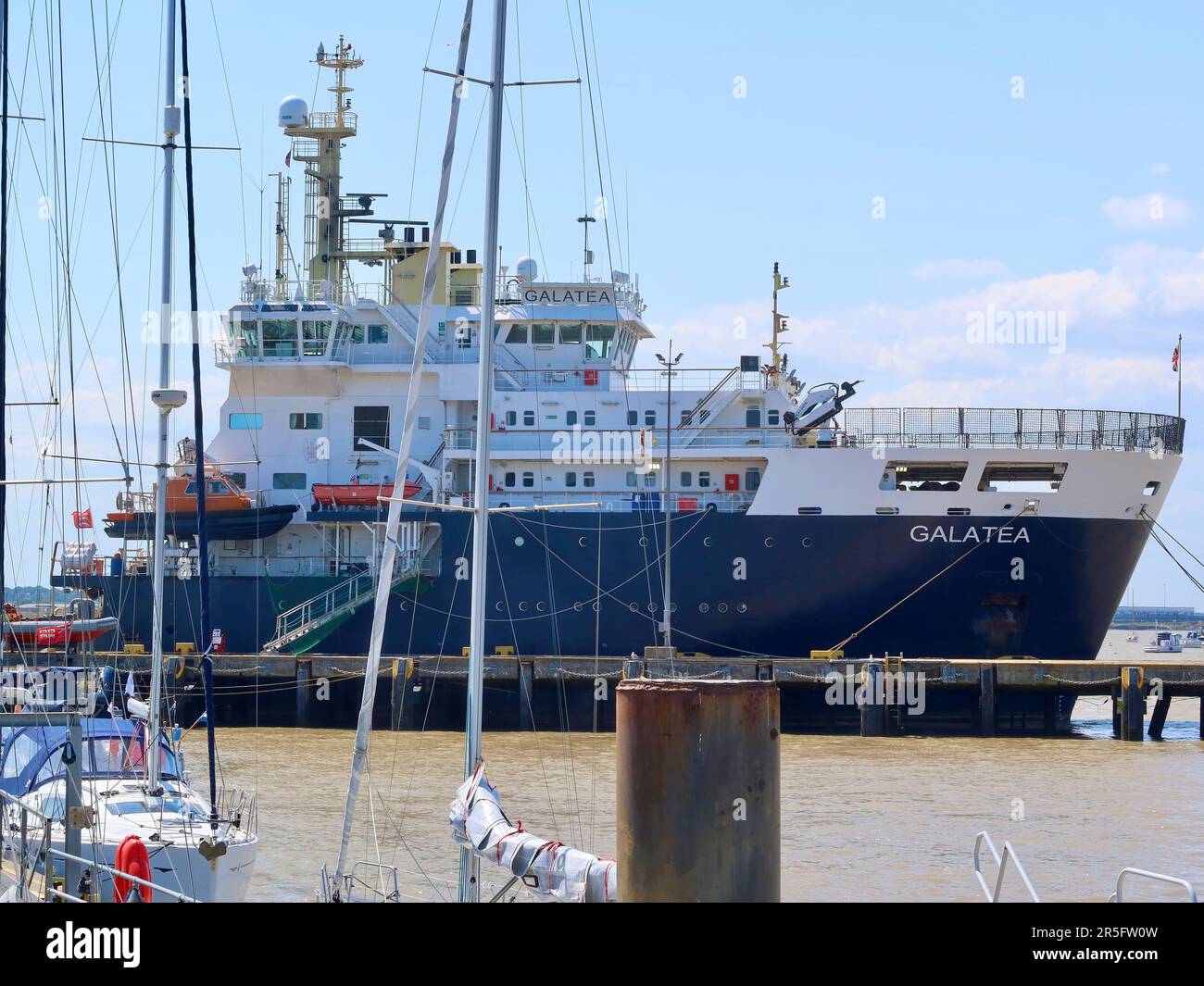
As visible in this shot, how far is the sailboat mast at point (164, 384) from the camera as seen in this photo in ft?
51.7

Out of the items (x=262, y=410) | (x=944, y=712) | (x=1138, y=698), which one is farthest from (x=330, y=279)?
(x=1138, y=698)

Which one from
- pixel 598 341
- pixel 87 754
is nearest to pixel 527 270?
pixel 598 341

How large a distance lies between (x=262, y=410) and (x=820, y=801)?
19.0 metres

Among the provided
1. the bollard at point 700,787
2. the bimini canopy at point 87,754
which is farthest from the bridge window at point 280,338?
the bollard at point 700,787

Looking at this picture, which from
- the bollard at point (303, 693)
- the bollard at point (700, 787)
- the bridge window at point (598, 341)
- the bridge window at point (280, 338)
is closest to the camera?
the bollard at point (700, 787)

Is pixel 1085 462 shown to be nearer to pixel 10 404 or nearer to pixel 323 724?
pixel 323 724

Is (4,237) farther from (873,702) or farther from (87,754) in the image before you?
(873,702)

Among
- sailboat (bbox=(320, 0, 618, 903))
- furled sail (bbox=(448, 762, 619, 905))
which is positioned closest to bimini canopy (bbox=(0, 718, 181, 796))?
sailboat (bbox=(320, 0, 618, 903))

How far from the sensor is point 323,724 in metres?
32.2

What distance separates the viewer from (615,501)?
3183 cm

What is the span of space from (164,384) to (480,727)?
7.94m

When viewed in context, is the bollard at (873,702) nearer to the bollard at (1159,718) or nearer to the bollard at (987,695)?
the bollard at (987,695)

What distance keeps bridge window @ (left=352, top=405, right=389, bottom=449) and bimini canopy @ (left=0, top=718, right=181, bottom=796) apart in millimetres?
17887

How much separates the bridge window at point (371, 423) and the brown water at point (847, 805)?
7310 mm
